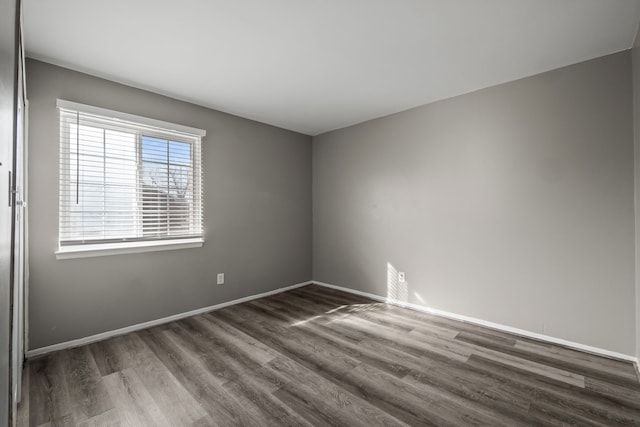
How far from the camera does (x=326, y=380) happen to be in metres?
2.00

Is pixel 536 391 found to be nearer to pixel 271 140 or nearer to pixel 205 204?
pixel 205 204

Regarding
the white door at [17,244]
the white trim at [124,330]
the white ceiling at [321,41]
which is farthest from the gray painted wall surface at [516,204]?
the white door at [17,244]

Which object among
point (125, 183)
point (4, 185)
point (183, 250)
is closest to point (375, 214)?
point (183, 250)

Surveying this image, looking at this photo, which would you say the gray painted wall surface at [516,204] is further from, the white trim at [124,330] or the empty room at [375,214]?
the white trim at [124,330]

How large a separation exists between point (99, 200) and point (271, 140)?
7.01ft

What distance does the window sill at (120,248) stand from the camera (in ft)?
8.03

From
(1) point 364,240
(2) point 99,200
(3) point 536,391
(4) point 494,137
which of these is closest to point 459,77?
(4) point 494,137

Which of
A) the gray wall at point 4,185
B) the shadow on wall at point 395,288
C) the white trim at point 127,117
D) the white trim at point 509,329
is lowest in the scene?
the white trim at point 509,329

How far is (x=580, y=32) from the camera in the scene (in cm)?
202

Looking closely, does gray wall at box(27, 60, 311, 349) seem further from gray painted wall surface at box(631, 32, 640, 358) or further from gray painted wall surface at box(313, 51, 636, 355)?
gray painted wall surface at box(631, 32, 640, 358)

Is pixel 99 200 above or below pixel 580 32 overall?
below

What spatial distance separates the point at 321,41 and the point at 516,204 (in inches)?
90.2

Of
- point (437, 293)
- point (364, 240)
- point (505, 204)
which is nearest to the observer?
point (505, 204)

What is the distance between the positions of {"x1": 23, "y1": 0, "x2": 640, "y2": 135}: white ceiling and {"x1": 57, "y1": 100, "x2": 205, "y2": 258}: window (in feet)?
1.44
